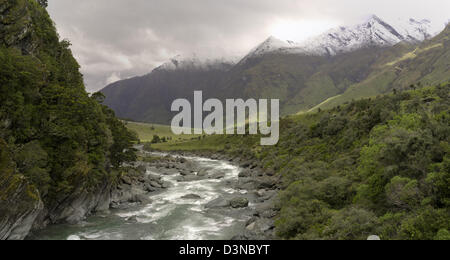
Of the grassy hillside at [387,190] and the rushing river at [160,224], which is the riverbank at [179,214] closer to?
the rushing river at [160,224]

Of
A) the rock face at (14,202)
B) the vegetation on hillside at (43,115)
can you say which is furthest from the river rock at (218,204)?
the rock face at (14,202)

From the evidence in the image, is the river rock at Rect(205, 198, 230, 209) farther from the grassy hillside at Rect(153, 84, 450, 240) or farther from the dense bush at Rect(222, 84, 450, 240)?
the grassy hillside at Rect(153, 84, 450, 240)

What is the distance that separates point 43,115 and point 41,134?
2468 millimetres

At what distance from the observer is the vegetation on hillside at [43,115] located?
2809cm

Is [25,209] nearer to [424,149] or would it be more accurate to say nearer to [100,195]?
[100,195]

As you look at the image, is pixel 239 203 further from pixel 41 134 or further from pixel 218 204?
pixel 41 134

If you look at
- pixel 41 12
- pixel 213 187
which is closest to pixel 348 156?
pixel 213 187

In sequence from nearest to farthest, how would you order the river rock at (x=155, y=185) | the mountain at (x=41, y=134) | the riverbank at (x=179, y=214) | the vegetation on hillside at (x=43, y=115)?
the mountain at (x=41, y=134), the vegetation on hillside at (x=43, y=115), the riverbank at (x=179, y=214), the river rock at (x=155, y=185)

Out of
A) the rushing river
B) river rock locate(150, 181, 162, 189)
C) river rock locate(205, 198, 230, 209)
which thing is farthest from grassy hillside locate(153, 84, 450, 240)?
river rock locate(150, 181, 162, 189)

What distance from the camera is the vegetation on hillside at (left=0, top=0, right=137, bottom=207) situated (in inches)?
1106

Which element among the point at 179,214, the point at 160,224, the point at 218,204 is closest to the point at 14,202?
the point at 160,224

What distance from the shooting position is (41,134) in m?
31.5

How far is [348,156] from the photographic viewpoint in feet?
140
